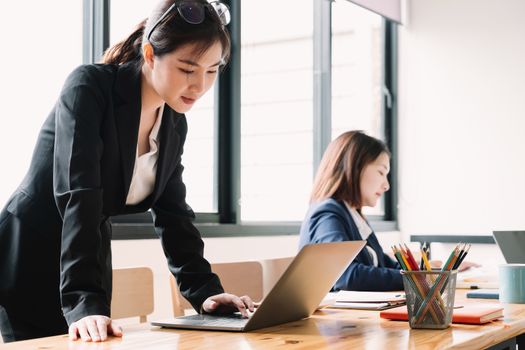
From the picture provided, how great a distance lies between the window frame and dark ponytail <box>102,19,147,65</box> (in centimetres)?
137

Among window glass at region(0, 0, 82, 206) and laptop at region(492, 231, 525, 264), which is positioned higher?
window glass at region(0, 0, 82, 206)

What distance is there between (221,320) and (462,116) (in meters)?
3.91

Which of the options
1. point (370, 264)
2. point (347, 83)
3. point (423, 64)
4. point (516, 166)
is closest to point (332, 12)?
point (347, 83)

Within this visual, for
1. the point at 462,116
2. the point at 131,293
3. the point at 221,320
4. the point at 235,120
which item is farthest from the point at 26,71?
the point at 462,116

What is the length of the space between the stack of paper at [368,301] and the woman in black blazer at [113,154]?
0.92 ft

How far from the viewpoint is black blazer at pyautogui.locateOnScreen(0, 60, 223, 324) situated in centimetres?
137

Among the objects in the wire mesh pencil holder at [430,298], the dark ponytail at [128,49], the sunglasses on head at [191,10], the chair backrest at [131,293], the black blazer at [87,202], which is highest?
the sunglasses on head at [191,10]

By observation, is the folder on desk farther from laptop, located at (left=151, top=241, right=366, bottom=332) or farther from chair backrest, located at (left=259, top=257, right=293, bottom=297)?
chair backrest, located at (left=259, top=257, right=293, bottom=297)

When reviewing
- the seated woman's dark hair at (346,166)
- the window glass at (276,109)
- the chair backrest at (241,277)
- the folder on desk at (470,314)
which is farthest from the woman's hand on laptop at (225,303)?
the window glass at (276,109)

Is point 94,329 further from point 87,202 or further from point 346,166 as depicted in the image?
point 346,166

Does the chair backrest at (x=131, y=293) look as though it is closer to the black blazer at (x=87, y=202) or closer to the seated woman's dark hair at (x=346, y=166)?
the black blazer at (x=87, y=202)

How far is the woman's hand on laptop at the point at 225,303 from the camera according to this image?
153 centimetres

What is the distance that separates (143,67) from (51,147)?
0.25 m

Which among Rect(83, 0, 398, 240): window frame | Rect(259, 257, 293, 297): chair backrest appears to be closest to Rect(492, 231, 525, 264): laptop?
Rect(259, 257, 293, 297): chair backrest
